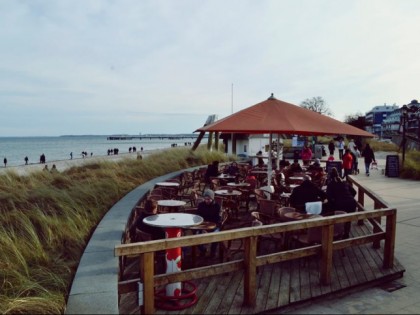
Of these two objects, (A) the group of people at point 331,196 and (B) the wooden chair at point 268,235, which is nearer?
(B) the wooden chair at point 268,235

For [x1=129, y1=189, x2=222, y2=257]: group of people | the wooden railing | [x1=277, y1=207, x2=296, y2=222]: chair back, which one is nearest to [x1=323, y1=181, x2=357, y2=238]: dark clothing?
[x1=277, y1=207, x2=296, y2=222]: chair back

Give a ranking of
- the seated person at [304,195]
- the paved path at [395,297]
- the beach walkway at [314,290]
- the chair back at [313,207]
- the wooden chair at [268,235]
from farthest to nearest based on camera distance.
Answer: the seated person at [304,195], the chair back at [313,207], the wooden chair at [268,235], the paved path at [395,297], the beach walkway at [314,290]

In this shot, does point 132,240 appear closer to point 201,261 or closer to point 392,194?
point 201,261

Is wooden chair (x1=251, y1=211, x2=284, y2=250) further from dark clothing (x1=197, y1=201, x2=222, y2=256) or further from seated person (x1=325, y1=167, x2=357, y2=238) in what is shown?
seated person (x1=325, y1=167, x2=357, y2=238)

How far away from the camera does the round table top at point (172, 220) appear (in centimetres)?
469

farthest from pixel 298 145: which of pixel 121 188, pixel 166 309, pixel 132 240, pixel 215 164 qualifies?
pixel 166 309

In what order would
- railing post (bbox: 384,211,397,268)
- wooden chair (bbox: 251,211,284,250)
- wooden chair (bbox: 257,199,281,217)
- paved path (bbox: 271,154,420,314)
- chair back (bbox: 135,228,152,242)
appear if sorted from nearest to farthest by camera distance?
paved path (bbox: 271,154,420,314)
chair back (bbox: 135,228,152,242)
railing post (bbox: 384,211,397,268)
wooden chair (bbox: 251,211,284,250)
wooden chair (bbox: 257,199,281,217)

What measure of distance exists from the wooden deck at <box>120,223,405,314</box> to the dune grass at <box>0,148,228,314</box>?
0.88 metres

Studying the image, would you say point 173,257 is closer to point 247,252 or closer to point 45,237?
point 247,252

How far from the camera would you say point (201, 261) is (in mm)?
5543

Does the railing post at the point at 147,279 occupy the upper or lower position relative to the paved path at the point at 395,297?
upper

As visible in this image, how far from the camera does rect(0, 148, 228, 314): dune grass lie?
144 inches

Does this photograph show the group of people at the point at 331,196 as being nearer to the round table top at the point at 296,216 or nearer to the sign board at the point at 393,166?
the round table top at the point at 296,216

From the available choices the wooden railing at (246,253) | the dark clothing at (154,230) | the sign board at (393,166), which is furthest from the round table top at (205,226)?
the sign board at (393,166)
